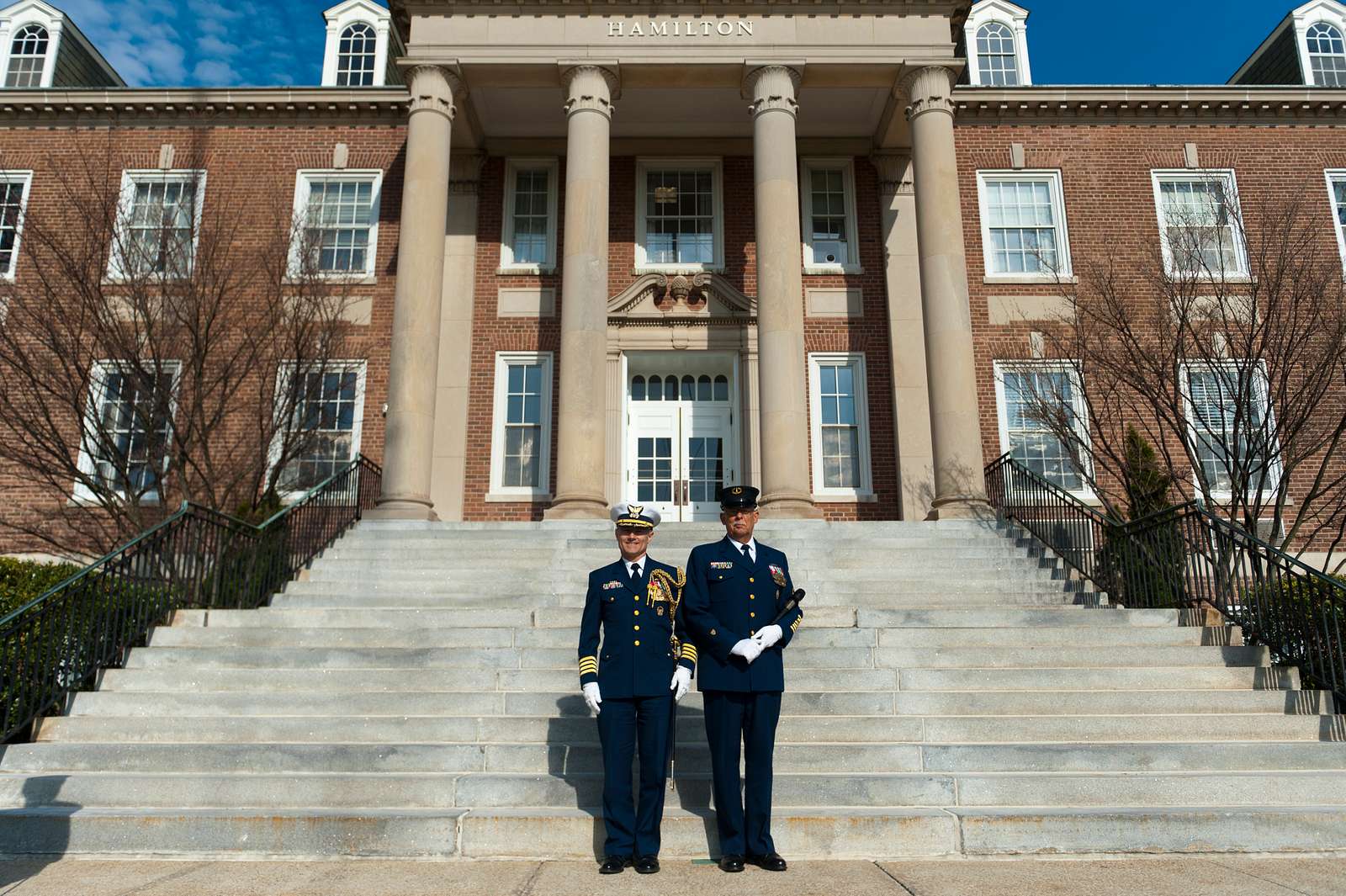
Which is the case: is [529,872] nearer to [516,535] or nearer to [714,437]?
[516,535]

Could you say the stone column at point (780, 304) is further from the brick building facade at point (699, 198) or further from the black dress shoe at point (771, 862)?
the black dress shoe at point (771, 862)

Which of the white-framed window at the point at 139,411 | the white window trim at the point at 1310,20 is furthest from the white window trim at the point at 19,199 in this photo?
the white window trim at the point at 1310,20

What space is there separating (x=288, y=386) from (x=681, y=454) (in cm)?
671

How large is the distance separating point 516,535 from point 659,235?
8.29 m

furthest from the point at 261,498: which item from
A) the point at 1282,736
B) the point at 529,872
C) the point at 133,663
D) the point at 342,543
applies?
the point at 1282,736

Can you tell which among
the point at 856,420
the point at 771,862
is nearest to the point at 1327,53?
the point at 856,420

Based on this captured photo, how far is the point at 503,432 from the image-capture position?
1675 cm

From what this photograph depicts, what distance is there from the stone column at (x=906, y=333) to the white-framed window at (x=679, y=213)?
321 cm

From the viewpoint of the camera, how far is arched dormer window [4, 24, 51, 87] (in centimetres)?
1955

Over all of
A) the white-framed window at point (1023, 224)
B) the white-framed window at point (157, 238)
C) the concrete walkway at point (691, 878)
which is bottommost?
the concrete walkway at point (691, 878)

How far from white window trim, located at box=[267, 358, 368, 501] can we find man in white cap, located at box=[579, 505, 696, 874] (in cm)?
971

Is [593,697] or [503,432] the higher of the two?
[503,432]

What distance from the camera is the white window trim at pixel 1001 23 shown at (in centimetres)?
1962

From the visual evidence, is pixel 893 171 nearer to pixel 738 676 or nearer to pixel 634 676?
pixel 738 676
